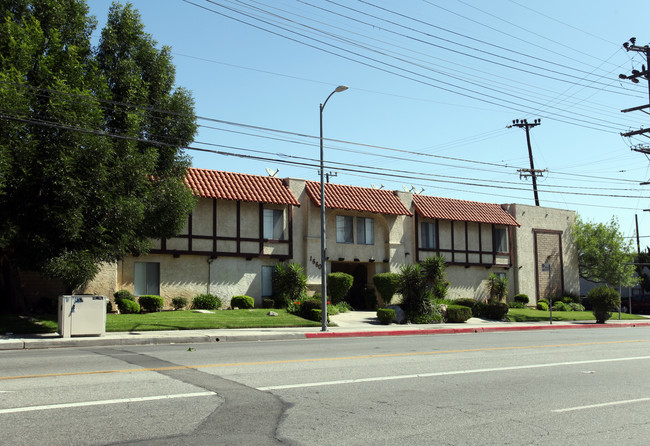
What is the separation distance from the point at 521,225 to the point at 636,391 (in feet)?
110

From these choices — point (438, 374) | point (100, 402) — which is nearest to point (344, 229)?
point (438, 374)

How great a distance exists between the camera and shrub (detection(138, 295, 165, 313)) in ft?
85.3

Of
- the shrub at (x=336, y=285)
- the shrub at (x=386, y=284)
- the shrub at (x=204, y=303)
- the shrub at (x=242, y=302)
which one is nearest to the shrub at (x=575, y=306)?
the shrub at (x=386, y=284)

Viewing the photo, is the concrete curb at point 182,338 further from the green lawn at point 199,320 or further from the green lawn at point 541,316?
the green lawn at point 541,316

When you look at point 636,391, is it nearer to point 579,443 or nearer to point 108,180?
point 579,443

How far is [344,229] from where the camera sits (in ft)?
111

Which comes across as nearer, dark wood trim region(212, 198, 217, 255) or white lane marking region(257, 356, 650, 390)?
white lane marking region(257, 356, 650, 390)

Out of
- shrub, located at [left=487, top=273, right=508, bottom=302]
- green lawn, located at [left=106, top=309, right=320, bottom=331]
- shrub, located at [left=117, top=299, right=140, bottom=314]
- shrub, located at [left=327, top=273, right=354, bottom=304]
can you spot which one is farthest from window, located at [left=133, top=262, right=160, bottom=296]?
shrub, located at [left=487, top=273, right=508, bottom=302]

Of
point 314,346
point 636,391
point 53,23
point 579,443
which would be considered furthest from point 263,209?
point 579,443

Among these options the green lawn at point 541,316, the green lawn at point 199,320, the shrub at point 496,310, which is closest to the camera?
the green lawn at point 199,320

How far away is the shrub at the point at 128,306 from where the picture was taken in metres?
25.0

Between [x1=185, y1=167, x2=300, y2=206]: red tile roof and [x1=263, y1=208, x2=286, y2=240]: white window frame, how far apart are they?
104 cm

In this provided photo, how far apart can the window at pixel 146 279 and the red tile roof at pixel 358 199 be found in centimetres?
891

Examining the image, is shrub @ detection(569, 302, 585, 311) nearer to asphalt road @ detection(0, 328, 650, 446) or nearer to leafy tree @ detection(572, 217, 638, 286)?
leafy tree @ detection(572, 217, 638, 286)
